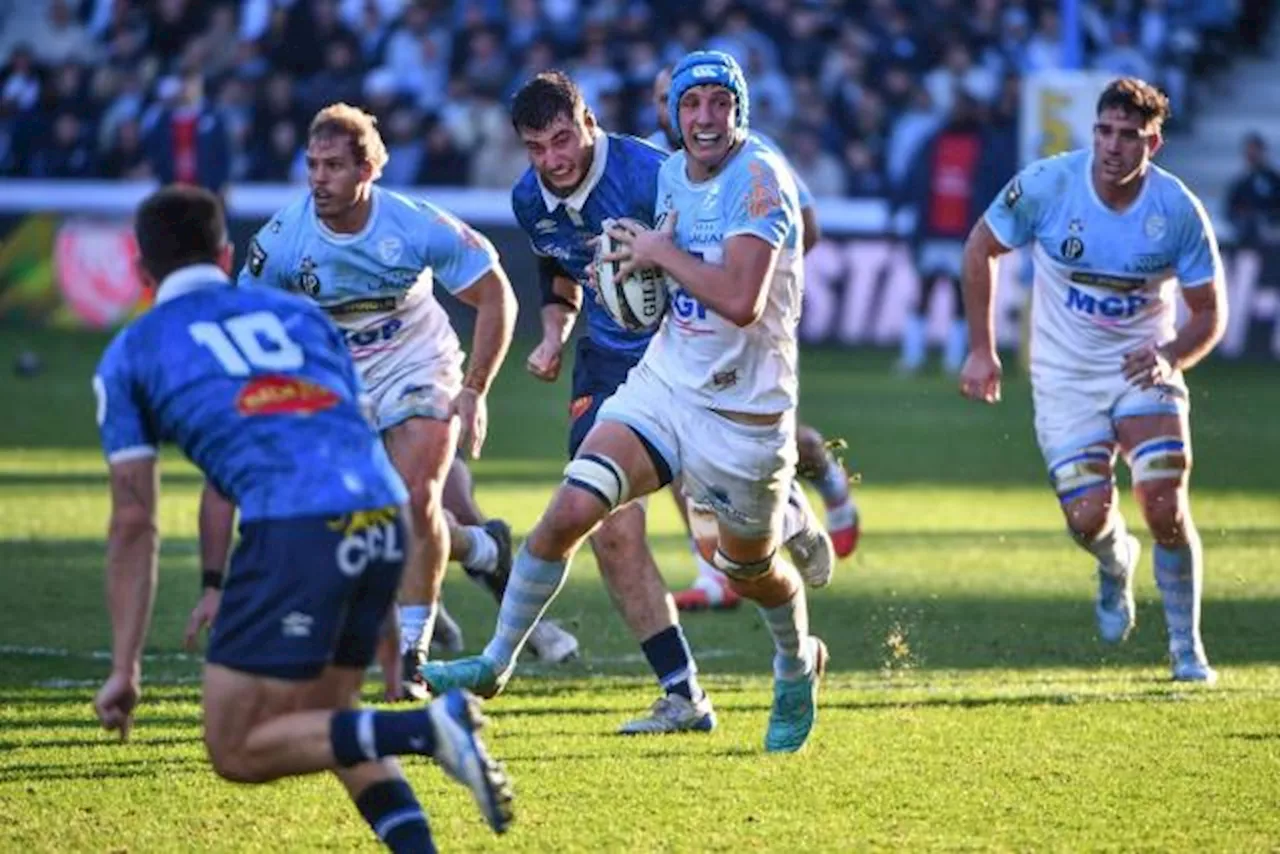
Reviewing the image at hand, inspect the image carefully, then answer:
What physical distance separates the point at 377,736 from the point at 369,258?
3399mm


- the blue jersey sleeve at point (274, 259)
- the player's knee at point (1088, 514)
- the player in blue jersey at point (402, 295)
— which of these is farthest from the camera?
the player's knee at point (1088, 514)

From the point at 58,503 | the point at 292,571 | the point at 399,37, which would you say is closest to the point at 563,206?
the point at 292,571

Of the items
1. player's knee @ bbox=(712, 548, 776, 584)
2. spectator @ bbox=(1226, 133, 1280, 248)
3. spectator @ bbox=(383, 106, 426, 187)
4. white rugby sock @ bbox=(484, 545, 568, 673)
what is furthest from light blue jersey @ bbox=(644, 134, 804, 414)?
spectator @ bbox=(383, 106, 426, 187)

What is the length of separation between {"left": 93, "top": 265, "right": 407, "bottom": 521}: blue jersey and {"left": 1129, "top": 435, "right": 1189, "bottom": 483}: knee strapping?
4.44m

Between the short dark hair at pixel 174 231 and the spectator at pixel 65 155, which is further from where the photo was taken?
the spectator at pixel 65 155

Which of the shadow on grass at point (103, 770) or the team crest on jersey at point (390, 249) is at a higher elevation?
the team crest on jersey at point (390, 249)

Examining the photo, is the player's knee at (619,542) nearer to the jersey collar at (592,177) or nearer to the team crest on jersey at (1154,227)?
the jersey collar at (592,177)

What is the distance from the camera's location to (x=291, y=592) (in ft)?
20.4

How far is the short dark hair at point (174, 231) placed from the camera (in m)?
6.42

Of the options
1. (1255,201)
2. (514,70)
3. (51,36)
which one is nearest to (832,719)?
(1255,201)

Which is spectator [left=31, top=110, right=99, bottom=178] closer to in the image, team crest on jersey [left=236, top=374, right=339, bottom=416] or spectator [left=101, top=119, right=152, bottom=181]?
spectator [left=101, top=119, right=152, bottom=181]

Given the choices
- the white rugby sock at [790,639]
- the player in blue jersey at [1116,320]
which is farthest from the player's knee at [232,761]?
the player in blue jersey at [1116,320]

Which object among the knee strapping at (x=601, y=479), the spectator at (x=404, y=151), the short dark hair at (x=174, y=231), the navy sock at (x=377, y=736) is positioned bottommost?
the spectator at (x=404, y=151)

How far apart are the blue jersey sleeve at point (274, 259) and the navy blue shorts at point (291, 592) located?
10.2 ft
